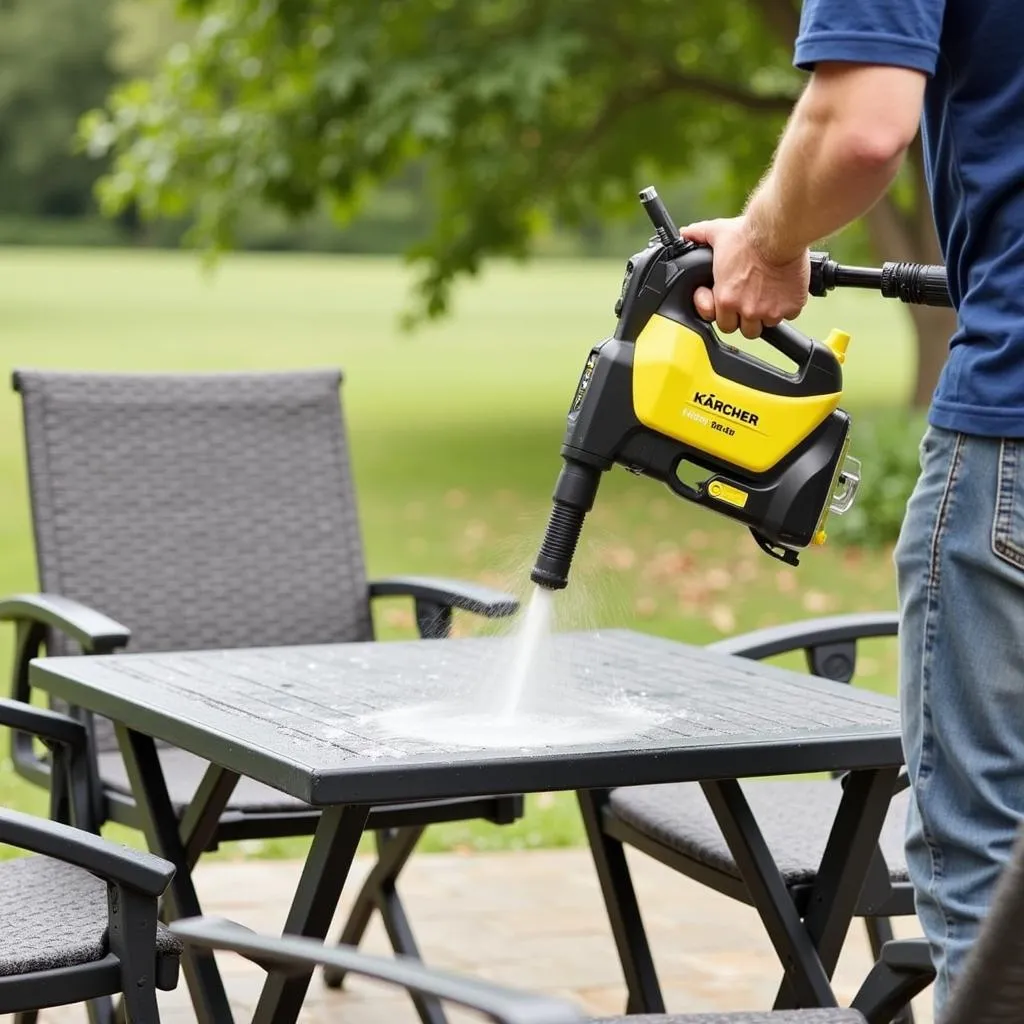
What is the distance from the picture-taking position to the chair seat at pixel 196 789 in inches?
140

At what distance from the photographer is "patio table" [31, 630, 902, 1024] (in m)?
2.44

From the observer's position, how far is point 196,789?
11.5 ft

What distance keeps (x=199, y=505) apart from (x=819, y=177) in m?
2.63

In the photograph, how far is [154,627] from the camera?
434 centimetres

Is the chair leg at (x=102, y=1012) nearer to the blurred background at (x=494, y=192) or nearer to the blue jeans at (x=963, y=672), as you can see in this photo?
the blurred background at (x=494, y=192)

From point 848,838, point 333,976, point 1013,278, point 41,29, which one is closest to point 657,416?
point 1013,278

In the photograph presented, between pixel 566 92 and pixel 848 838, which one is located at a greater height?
pixel 566 92

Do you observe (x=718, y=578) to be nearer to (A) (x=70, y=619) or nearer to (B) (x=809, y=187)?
(A) (x=70, y=619)

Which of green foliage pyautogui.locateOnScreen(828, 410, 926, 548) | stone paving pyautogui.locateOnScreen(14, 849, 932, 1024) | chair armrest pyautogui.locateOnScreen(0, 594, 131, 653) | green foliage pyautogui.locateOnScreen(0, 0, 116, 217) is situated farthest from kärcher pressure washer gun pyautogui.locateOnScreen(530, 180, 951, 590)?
green foliage pyautogui.locateOnScreen(0, 0, 116, 217)

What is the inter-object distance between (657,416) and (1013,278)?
491 millimetres

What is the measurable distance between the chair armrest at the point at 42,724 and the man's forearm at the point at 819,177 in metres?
1.56

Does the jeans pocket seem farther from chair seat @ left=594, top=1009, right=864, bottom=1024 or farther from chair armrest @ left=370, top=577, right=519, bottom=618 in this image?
chair armrest @ left=370, top=577, right=519, bottom=618

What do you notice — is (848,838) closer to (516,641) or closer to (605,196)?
(516,641)

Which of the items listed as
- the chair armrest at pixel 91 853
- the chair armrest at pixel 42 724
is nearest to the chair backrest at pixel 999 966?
the chair armrest at pixel 91 853
